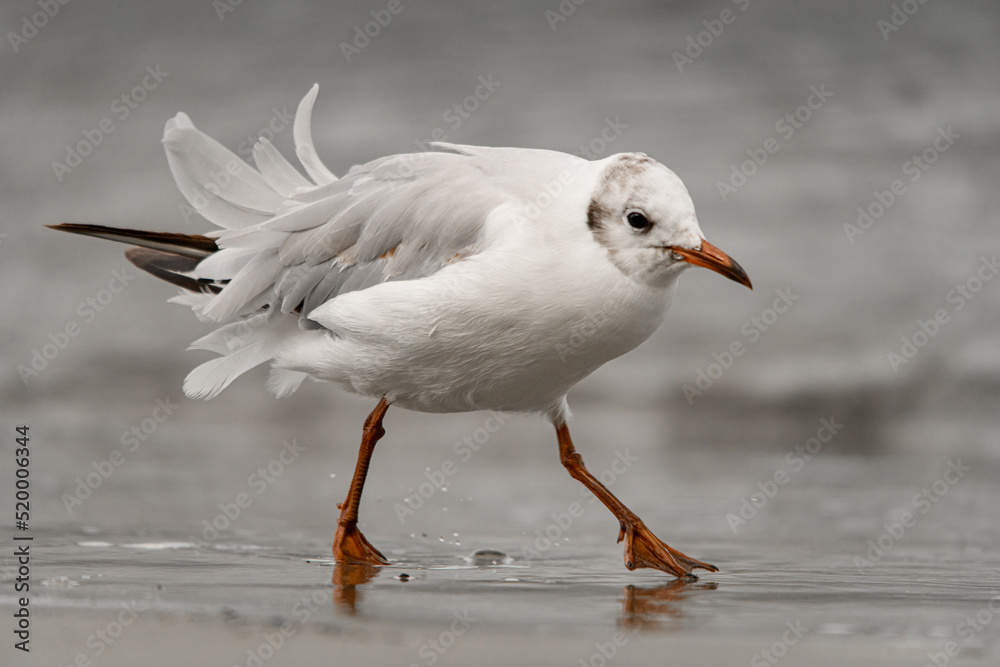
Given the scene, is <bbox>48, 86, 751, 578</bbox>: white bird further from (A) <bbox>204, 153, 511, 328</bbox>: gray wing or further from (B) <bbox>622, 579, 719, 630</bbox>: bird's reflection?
(B) <bbox>622, 579, 719, 630</bbox>: bird's reflection

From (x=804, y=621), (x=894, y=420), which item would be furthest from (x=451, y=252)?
(x=894, y=420)

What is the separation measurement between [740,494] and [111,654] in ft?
15.0

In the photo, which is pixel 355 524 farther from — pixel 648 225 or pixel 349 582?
pixel 648 225

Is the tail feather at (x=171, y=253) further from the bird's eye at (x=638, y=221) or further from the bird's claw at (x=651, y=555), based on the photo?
the bird's claw at (x=651, y=555)

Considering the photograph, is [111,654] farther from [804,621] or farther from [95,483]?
[95,483]

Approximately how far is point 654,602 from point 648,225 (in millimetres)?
1263

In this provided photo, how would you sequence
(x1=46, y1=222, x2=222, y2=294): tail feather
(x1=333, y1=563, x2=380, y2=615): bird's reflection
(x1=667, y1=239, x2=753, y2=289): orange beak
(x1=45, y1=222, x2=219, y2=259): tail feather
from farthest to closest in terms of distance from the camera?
(x1=46, y1=222, x2=222, y2=294): tail feather → (x1=45, y1=222, x2=219, y2=259): tail feather → (x1=667, y1=239, x2=753, y2=289): orange beak → (x1=333, y1=563, x2=380, y2=615): bird's reflection

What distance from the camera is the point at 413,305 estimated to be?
13.6 ft

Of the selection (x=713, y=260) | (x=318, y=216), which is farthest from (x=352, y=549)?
(x=713, y=260)

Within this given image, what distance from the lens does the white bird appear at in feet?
12.6

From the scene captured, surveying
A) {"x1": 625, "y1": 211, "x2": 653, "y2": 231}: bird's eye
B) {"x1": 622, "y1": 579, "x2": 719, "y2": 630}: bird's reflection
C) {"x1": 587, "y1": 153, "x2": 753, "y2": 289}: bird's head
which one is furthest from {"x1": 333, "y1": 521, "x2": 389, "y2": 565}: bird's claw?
{"x1": 625, "y1": 211, "x2": 653, "y2": 231}: bird's eye

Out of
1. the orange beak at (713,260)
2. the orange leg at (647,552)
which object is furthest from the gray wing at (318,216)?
the orange leg at (647,552)

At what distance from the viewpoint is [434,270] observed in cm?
422

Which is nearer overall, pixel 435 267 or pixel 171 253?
pixel 435 267
